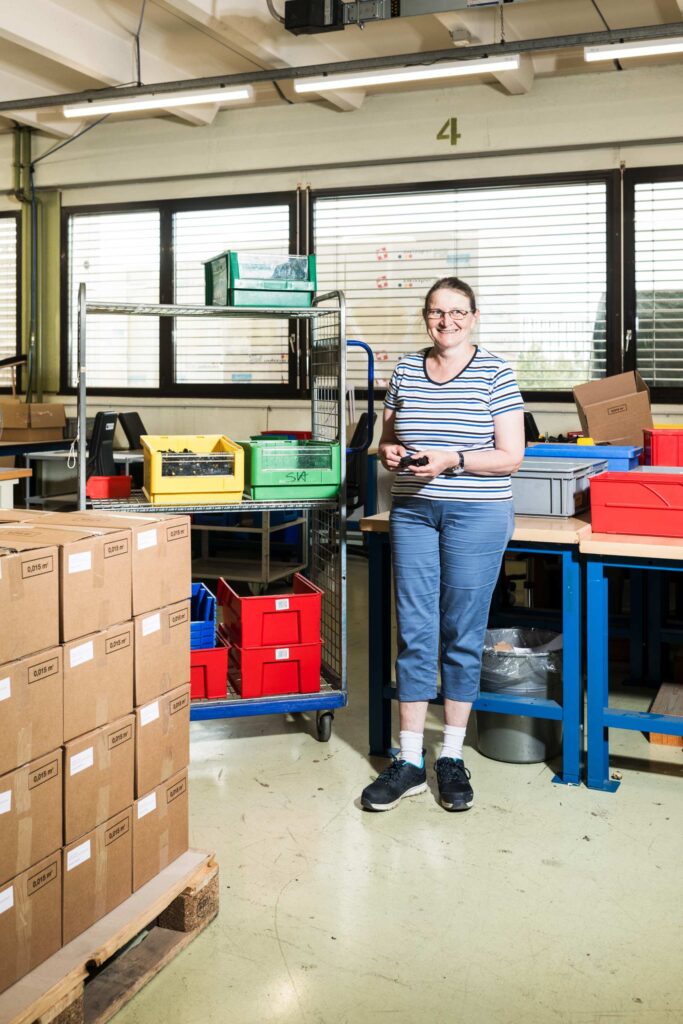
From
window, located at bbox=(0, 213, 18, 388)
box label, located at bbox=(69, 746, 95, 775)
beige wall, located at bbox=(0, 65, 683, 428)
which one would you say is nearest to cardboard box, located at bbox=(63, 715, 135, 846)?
box label, located at bbox=(69, 746, 95, 775)

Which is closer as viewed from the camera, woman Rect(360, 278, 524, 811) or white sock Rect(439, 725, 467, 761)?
woman Rect(360, 278, 524, 811)

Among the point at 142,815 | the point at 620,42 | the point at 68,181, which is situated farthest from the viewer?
the point at 68,181

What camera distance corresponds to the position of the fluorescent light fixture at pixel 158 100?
5820 millimetres

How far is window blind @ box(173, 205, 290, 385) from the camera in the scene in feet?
24.2

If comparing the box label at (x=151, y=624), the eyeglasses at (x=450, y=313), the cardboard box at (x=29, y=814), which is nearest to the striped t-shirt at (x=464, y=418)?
the eyeglasses at (x=450, y=313)

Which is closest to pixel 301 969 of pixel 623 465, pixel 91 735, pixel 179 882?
pixel 179 882

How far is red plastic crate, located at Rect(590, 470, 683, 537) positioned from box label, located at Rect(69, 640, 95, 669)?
1647mm

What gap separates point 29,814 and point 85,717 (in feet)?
0.72

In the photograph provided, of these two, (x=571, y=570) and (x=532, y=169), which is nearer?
(x=571, y=570)

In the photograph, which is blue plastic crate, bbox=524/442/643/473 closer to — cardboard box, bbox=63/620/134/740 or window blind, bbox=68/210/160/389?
cardboard box, bbox=63/620/134/740

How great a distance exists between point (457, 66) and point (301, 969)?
4816mm

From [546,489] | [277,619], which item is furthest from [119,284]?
[546,489]

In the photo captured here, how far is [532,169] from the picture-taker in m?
6.53

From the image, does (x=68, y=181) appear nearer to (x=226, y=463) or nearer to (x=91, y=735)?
(x=226, y=463)
